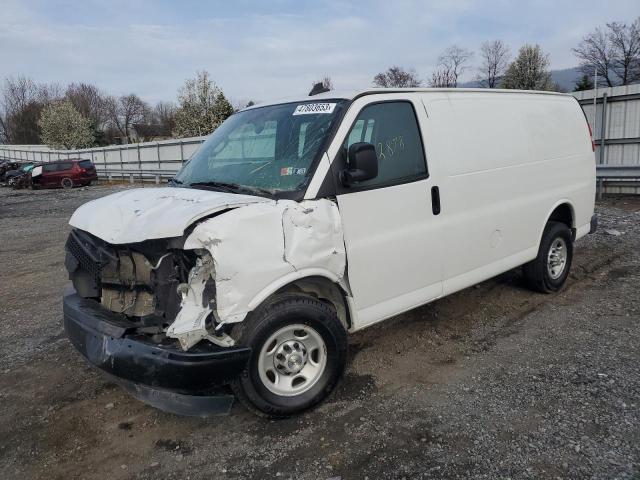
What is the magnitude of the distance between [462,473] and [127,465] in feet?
6.35

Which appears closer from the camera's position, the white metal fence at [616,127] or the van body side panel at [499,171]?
the van body side panel at [499,171]

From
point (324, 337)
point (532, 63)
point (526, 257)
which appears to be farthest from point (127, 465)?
point (532, 63)

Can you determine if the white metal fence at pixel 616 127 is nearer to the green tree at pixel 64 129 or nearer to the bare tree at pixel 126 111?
the green tree at pixel 64 129

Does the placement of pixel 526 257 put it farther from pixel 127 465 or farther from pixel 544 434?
pixel 127 465

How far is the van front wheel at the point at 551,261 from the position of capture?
5.45 m

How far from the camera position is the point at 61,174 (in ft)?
94.4

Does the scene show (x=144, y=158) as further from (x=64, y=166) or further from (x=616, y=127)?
(x=616, y=127)

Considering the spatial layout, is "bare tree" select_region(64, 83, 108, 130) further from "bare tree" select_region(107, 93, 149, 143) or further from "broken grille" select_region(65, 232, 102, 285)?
"broken grille" select_region(65, 232, 102, 285)

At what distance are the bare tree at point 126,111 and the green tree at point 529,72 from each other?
6084 cm

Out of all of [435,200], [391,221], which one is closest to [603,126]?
[435,200]

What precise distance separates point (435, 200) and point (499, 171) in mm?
996

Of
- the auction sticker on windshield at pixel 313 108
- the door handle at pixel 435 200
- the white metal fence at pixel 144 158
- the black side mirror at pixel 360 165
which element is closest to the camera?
the black side mirror at pixel 360 165

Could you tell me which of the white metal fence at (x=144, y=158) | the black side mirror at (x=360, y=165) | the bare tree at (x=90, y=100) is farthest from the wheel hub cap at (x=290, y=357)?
the bare tree at (x=90, y=100)

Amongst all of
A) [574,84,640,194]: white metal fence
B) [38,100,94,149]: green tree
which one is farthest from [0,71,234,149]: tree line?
[574,84,640,194]: white metal fence
